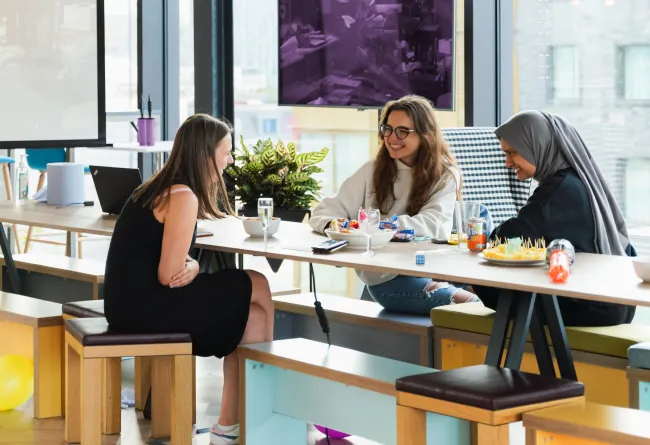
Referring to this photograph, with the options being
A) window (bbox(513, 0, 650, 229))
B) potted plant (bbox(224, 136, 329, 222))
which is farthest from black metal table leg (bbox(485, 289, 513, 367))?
potted plant (bbox(224, 136, 329, 222))

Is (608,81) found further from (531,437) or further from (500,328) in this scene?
(531,437)

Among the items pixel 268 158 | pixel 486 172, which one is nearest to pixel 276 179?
pixel 268 158

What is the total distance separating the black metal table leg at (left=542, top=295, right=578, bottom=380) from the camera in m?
3.12

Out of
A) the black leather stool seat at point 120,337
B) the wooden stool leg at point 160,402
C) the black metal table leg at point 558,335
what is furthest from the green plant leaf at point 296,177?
the black metal table leg at point 558,335

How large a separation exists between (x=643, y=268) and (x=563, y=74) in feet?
7.02

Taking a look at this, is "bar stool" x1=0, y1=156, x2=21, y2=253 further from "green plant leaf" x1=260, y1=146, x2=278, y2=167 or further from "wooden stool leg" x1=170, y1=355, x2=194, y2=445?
"wooden stool leg" x1=170, y1=355, x2=194, y2=445

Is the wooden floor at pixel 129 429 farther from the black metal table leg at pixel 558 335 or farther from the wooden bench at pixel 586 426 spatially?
the wooden bench at pixel 586 426

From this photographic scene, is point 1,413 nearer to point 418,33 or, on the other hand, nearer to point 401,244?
point 401,244

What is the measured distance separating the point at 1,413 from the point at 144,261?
3.88 feet

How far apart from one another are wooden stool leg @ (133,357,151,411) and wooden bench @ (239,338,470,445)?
2.66 ft

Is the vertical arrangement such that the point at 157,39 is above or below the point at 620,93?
above

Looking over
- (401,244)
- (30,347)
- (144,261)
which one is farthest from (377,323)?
(30,347)

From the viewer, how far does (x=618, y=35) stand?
176 inches

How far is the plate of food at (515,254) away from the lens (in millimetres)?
3014
